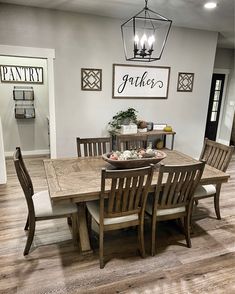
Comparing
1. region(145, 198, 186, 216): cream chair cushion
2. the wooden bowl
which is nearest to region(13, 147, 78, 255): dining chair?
the wooden bowl

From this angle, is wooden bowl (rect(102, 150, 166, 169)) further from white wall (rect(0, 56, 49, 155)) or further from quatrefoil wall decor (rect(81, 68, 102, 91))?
white wall (rect(0, 56, 49, 155))

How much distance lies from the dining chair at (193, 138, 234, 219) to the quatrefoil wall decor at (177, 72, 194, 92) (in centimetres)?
198

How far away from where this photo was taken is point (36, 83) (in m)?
5.30

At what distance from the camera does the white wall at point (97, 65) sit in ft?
12.3

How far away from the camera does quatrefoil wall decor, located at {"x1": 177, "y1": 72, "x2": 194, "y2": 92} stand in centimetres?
478

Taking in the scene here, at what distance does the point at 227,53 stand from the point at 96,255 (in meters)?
6.53

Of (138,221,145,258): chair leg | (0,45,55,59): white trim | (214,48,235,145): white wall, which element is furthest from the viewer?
(214,48,235,145): white wall

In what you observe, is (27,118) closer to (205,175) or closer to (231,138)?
(205,175)

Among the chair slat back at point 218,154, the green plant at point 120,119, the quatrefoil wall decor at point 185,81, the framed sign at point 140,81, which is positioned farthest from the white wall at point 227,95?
the chair slat back at point 218,154

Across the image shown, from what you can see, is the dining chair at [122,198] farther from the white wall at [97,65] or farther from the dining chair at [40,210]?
the white wall at [97,65]

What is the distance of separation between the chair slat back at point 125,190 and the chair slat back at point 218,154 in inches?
51.3

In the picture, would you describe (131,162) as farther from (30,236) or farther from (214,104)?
(214,104)

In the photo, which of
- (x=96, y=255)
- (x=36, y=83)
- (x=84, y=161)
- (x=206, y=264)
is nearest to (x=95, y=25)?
(x=36, y=83)

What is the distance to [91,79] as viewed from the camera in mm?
4195
